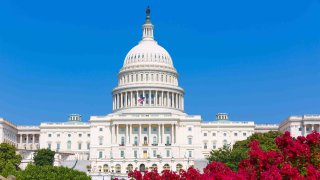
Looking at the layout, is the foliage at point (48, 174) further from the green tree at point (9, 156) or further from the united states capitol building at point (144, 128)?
the united states capitol building at point (144, 128)

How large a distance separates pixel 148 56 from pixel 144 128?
27025 mm

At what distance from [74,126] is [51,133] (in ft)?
21.6

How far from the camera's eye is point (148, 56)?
188875 mm

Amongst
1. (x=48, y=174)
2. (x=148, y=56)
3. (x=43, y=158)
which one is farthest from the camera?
(x=148, y=56)

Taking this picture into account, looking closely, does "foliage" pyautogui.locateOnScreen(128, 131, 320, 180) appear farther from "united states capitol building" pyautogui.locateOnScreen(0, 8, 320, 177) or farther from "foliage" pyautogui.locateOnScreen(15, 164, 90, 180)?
"united states capitol building" pyautogui.locateOnScreen(0, 8, 320, 177)

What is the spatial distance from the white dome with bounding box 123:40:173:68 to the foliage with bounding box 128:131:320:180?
463ft

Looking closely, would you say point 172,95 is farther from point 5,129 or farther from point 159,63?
point 5,129

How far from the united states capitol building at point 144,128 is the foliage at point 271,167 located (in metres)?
102

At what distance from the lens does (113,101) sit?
189 m

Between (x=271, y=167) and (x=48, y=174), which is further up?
(x=48, y=174)

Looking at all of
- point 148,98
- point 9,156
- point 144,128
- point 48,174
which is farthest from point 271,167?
point 148,98

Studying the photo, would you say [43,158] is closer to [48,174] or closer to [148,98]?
[48,174]

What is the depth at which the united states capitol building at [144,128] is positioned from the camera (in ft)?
530

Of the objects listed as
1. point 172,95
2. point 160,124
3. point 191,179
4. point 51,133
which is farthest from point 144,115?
point 191,179
